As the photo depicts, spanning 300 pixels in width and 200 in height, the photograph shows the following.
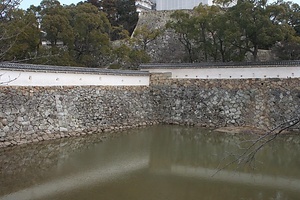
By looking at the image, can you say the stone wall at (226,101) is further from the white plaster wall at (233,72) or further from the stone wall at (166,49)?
the stone wall at (166,49)

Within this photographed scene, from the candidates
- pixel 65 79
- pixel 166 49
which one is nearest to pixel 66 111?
pixel 65 79

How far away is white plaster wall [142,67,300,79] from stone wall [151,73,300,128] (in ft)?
0.67

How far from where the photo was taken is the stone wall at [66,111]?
343 inches

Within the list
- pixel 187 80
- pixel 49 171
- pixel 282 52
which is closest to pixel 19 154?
pixel 49 171

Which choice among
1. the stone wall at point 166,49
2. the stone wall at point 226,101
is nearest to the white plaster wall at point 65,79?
the stone wall at point 226,101

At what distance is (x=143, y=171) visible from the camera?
22.8 ft

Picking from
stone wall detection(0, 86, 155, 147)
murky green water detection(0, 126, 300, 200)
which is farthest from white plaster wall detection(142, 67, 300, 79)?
murky green water detection(0, 126, 300, 200)

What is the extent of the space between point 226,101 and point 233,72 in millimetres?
1362

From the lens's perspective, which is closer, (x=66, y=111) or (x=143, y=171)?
(x=143, y=171)

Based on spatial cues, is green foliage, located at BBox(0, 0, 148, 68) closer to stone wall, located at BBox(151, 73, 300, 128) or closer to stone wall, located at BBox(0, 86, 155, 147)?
stone wall, located at BBox(0, 86, 155, 147)

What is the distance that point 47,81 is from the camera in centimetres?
1018

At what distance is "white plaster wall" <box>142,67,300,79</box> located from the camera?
473 inches

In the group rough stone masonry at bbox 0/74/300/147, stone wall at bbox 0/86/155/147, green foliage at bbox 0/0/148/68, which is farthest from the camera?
green foliage at bbox 0/0/148/68

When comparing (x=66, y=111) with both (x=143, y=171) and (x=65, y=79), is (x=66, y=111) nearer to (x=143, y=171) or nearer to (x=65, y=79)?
(x=65, y=79)
